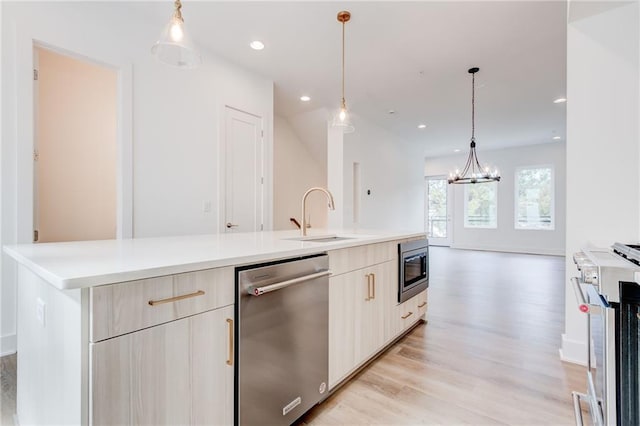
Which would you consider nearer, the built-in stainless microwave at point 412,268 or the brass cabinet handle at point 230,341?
the brass cabinet handle at point 230,341

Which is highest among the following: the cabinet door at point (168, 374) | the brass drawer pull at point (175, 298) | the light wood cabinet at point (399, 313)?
the brass drawer pull at point (175, 298)

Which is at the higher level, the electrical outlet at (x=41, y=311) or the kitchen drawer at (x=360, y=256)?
the kitchen drawer at (x=360, y=256)

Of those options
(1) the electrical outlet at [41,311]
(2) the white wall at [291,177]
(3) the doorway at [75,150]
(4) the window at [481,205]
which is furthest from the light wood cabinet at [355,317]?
(4) the window at [481,205]

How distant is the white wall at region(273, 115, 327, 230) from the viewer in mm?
5914

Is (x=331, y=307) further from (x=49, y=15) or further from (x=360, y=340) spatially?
(x=49, y=15)

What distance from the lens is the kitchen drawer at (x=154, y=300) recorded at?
2.79 feet

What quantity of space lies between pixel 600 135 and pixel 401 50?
209cm

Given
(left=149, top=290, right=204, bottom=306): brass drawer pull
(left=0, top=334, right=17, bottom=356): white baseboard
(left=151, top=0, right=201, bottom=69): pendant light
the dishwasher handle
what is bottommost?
(left=0, top=334, right=17, bottom=356): white baseboard

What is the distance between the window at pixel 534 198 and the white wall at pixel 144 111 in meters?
7.60

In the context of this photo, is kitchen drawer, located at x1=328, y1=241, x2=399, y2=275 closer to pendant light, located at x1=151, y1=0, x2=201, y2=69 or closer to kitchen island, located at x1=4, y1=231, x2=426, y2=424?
kitchen island, located at x1=4, y1=231, x2=426, y2=424

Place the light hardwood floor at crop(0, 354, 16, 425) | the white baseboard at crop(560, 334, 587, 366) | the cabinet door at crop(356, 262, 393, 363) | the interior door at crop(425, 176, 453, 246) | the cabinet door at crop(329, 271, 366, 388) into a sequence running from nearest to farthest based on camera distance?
the light hardwood floor at crop(0, 354, 16, 425), the cabinet door at crop(329, 271, 366, 388), the cabinet door at crop(356, 262, 393, 363), the white baseboard at crop(560, 334, 587, 366), the interior door at crop(425, 176, 453, 246)

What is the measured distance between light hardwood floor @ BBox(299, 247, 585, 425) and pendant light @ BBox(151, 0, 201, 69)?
7.06 feet

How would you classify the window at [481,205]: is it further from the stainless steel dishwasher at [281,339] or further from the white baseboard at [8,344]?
the white baseboard at [8,344]

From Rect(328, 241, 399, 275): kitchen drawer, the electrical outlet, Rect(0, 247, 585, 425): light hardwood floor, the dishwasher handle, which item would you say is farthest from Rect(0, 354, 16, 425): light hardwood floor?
Rect(328, 241, 399, 275): kitchen drawer
